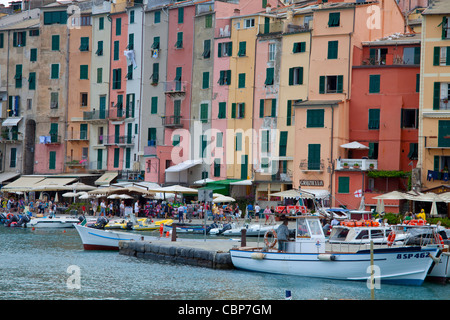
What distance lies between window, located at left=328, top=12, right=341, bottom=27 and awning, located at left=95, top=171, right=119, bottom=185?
89.5ft

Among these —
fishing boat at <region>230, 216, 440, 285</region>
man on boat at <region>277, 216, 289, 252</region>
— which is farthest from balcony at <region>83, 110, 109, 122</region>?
man on boat at <region>277, 216, 289, 252</region>

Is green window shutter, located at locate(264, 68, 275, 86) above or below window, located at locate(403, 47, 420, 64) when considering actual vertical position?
below

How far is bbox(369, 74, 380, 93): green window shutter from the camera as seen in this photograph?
63.8m

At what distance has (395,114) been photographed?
2484 inches

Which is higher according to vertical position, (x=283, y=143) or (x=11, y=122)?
(x=11, y=122)

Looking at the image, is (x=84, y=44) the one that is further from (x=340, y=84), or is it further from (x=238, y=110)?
(x=340, y=84)

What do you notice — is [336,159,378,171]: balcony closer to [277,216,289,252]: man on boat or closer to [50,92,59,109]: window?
[277,216,289,252]: man on boat

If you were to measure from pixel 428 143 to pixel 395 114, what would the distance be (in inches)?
189

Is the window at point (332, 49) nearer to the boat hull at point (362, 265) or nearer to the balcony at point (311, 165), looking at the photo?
the balcony at point (311, 165)

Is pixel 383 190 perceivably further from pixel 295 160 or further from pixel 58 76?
pixel 58 76

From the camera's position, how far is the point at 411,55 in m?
63.9

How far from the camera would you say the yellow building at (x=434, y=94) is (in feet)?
193

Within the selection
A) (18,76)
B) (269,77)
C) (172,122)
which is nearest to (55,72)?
(18,76)

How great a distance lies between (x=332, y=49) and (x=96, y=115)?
29.0 m
